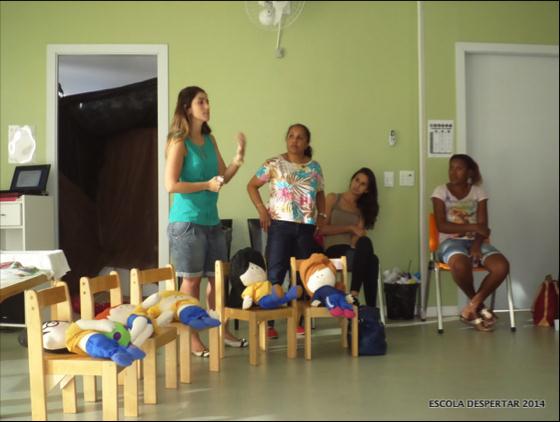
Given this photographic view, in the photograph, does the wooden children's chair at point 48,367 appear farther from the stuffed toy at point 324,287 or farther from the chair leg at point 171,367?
the stuffed toy at point 324,287

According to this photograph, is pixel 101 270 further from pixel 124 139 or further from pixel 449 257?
pixel 449 257

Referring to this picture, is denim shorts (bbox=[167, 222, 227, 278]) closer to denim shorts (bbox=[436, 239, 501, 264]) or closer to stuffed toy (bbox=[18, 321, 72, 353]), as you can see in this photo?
stuffed toy (bbox=[18, 321, 72, 353])

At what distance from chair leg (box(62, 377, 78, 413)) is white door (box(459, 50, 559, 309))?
3449 mm

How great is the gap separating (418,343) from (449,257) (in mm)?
788

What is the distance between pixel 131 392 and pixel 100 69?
2.89m

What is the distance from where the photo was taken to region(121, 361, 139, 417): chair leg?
2.23m

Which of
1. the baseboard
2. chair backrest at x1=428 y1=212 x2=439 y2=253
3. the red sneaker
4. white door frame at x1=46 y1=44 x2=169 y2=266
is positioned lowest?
the baseboard

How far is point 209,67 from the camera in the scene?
4.40m

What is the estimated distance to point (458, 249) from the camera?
160 inches

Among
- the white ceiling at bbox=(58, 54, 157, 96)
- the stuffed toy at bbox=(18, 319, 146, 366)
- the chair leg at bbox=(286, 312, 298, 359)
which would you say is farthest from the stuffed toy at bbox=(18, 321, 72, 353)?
the white ceiling at bbox=(58, 54, 157, 96)

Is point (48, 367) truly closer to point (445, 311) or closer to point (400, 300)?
point (400, 300)

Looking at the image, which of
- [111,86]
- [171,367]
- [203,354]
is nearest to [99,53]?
[111,86]

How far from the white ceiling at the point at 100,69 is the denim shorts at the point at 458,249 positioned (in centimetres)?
243

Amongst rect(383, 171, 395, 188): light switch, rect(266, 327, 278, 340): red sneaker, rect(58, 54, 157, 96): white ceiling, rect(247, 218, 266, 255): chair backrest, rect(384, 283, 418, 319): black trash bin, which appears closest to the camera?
rect(266, 327, 278, 340): red sneaker
